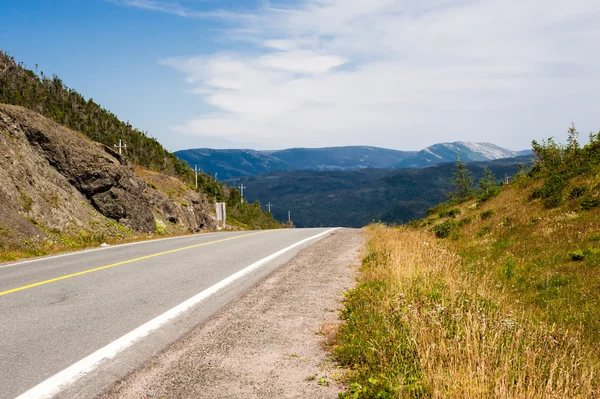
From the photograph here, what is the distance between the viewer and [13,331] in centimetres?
487

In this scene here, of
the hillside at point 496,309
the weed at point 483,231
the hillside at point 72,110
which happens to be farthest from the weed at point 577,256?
the hillside at point 72,110

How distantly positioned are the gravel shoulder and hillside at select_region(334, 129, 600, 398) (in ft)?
1.02

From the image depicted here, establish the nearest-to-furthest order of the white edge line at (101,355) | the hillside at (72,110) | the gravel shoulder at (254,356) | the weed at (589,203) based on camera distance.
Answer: the white edge line at (101,355), the gravel shoulder at (254,356), the weed at (589,203), the hillside at (72,110)

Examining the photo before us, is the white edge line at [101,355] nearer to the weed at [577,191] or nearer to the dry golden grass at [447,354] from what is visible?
the dry golden grass at [447,354]

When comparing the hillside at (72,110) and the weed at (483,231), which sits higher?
the hillside at (72,110)

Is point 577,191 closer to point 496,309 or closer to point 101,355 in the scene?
point 496,309

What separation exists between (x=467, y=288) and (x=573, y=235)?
22.8ft

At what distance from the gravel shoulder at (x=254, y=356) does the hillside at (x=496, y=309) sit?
31 centimetres

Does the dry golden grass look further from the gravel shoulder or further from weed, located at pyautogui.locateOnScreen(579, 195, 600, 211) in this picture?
weed, located at pyautogui.locateOnScreen(579, 195, 600, 211)

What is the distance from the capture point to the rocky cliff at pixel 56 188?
1579 centimetres

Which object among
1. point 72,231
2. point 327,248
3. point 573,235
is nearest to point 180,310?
point 327,248

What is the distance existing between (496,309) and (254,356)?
341 centimetres

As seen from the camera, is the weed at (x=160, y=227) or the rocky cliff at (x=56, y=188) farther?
the weed at (x=160, y=227)

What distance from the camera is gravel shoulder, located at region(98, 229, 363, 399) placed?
11.7ft
